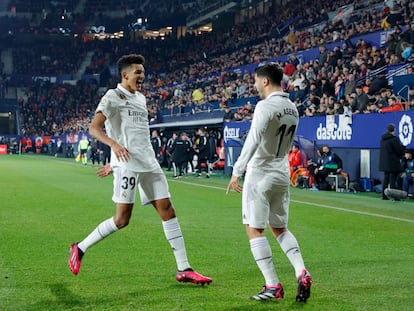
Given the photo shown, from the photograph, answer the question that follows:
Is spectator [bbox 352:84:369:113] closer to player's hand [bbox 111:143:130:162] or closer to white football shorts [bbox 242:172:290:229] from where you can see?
player's hand [bbox 111:143:130:162]

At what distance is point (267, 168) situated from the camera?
6207 mm

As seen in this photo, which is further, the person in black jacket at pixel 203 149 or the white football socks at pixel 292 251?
the person in black jacket at pixel 203 149

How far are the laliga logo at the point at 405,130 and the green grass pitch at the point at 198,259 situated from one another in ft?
9.41

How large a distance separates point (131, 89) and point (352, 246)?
4395mm

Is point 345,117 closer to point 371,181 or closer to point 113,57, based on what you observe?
point 371,181

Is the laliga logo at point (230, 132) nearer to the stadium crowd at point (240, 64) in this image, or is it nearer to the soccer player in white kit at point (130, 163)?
the stadium crowd at point (240, 64)

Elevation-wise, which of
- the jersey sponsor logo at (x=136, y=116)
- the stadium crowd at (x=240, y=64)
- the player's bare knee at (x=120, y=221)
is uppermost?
the stadium crowd at (x=240, y=64)

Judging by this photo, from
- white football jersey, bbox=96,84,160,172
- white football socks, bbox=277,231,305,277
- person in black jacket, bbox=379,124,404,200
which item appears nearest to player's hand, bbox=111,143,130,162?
white football jersey, bbox=96,84,160,172

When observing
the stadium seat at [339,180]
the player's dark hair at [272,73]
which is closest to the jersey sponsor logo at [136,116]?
the player's dark hair at [272,73]

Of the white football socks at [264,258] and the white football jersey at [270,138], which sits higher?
the white football jersey at [270,138]

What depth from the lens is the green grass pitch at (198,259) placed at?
617 cm

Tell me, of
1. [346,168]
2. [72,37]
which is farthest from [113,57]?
[346,168]

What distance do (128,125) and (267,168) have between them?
1.66 meters

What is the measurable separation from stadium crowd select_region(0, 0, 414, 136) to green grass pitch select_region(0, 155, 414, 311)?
8401mm
